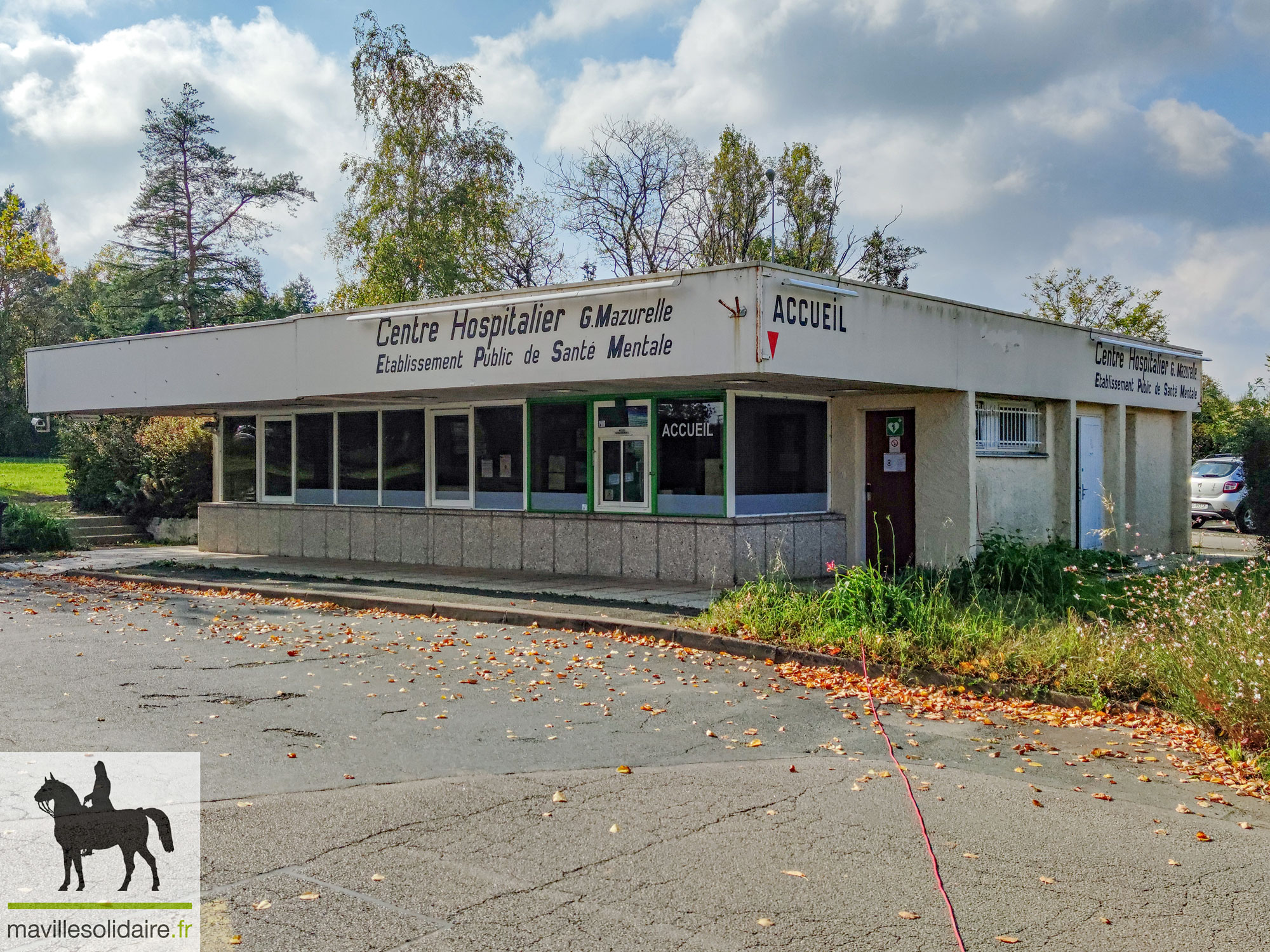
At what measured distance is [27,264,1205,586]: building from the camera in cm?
1454

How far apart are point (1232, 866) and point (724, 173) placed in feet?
120

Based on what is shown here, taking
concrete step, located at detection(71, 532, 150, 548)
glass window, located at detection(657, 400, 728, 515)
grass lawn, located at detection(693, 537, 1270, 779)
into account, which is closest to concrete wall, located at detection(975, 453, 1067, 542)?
grass lawn, located at detection(693, 537, 1270, 779)

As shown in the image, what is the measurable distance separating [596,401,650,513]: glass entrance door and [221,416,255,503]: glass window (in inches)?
342

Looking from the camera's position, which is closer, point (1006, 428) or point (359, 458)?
point (1006, 428)

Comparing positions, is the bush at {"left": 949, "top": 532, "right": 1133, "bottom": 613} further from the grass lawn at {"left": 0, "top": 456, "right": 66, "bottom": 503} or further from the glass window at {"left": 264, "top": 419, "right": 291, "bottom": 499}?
the grass lawn at {"left": 0, "top": 456, "right": 66, "bottom": 503}

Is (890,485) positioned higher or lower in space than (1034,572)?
higher

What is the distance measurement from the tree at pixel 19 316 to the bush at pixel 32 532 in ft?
93.1

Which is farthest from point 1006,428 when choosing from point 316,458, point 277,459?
point 277,459

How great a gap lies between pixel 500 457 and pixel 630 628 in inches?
277

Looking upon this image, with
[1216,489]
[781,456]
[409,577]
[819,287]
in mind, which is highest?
[819,287]

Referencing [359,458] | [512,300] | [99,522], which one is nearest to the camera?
[512,300]

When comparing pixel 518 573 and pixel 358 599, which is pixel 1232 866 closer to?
pixel 358 599

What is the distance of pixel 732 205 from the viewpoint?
39.8 metres

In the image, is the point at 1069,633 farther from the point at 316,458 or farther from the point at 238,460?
the point at 238,460
